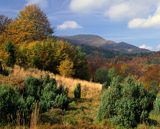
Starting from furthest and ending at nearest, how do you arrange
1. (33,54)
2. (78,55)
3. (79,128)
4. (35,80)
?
(78,55), (33,54), (35,80), (79,128)

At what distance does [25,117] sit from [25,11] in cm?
4685

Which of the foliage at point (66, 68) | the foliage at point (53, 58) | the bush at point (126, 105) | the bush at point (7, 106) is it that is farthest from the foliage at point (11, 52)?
the bush at point (7, 106)

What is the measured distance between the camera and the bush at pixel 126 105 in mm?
16203

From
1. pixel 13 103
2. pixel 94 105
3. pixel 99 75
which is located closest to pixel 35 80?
pixel 94 105

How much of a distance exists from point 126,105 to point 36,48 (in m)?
34.0

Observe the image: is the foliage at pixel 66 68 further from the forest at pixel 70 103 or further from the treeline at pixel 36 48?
the forest at pixel 70 103

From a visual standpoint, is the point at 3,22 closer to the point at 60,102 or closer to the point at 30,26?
the point at 30,26

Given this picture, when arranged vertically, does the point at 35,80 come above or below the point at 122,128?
above

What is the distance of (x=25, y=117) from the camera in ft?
46.1

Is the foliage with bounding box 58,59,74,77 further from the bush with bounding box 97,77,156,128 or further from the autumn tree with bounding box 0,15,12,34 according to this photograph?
the bush with bounding box 97,77,156,128

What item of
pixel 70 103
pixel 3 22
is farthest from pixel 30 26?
pixel 70 103

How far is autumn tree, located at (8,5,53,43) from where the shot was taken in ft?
187

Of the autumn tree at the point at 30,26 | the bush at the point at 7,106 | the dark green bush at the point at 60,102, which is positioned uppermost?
the autumn tree at the point at 30,26

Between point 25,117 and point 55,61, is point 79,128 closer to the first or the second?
point 25,117
